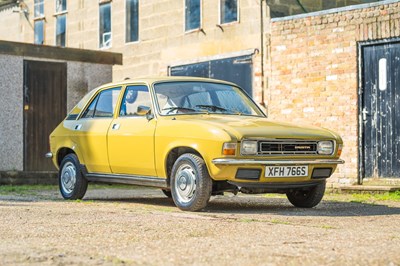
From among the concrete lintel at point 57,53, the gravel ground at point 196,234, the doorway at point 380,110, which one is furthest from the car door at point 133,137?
the concrete lintel at point 57,53

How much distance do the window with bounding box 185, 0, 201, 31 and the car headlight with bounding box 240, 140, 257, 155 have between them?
11.8 m

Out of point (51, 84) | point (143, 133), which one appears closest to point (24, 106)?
point (51, 84)

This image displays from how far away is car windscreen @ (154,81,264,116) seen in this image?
9.80 m

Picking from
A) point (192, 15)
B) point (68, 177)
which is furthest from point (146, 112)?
point (192, 15)

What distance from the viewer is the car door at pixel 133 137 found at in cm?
977

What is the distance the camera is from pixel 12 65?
673 inches

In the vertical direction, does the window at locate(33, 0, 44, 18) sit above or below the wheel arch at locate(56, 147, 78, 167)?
above

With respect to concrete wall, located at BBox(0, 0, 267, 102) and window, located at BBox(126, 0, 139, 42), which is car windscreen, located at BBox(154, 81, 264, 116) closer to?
concrete wall, located at BBox(0, 0, 267, 102)

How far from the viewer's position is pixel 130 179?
10.1 m

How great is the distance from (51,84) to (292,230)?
449 inches

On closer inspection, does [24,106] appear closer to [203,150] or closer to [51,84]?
[51,84]

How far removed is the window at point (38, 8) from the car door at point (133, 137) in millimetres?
16798

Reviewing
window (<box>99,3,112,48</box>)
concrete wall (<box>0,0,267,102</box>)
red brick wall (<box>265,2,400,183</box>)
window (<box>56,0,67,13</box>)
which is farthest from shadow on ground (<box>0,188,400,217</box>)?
window (<box>56,0,67,13</box>)

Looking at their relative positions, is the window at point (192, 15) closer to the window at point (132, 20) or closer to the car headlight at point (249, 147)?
the window at point (132, 20)
